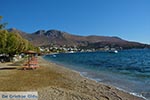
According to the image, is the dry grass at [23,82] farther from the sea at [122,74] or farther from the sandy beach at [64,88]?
the sea at [122,74]

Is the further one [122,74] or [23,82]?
[122,74]

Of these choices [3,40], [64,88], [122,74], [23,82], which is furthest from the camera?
[3,40]

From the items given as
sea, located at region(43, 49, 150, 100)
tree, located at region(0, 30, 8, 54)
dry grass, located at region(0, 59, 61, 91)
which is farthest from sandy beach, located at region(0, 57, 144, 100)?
tree, located at region(0, 30, 8, 54)

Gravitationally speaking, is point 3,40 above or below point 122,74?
above

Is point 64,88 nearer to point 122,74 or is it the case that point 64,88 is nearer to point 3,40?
point 122,74

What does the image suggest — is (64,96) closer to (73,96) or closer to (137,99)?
(73,96)

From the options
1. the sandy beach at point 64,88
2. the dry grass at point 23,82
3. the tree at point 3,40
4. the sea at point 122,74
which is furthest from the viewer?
the tree at point 3,40

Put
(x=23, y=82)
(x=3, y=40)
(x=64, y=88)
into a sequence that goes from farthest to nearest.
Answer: (x=3, y=40) → (x=23, y=82) → (x=64, y=88)

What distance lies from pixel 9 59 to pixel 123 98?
51453 millimetres

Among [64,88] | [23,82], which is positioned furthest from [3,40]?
[64,88]

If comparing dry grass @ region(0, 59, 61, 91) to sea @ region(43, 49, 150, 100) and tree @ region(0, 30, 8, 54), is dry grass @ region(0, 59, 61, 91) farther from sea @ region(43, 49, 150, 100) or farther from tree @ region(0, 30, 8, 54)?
tree @ region(0, 30, 8, 54)

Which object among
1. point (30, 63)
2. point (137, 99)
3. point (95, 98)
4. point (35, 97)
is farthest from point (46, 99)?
point (30, 63)

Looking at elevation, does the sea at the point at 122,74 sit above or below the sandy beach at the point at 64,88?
below

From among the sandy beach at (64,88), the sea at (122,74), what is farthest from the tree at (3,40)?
the sandy beach at (64,88)
